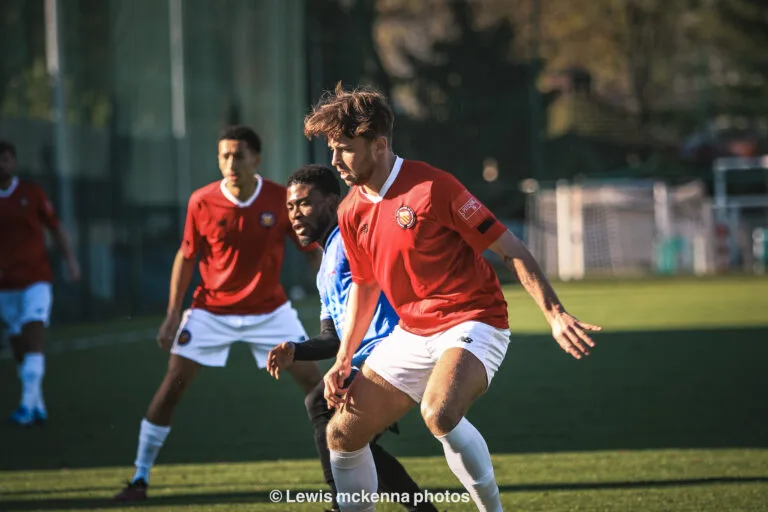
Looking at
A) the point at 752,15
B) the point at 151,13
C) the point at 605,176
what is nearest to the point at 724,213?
the point at 605,176

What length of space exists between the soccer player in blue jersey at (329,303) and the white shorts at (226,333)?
1.38m

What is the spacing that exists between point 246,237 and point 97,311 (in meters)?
13.7

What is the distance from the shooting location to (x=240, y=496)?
771cm

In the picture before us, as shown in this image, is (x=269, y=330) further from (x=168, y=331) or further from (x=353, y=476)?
(x=353, y=476)

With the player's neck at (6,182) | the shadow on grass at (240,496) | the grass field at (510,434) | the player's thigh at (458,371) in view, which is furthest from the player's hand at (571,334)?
the player's neck at (6,182)

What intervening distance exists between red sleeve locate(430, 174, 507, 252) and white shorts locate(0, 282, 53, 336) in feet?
20.6

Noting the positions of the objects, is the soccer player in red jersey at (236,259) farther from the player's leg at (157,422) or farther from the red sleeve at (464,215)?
the red sleeve at (464,215)

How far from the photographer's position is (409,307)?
19.2 ft

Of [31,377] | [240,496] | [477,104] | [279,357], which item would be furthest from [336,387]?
[477,104]

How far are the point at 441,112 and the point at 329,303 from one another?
29.3m

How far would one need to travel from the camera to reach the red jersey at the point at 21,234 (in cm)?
1120

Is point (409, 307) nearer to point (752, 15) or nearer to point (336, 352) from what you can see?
point (336, 352)

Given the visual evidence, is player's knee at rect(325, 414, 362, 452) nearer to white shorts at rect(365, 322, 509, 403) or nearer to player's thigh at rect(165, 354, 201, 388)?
white shorts at rect(365, 322, 509, 403)

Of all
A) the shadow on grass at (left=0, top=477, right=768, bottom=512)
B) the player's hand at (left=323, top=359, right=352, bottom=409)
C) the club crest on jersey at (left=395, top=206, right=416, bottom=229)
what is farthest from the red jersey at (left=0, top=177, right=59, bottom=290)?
the club crest on jersey at (left=395, top=206, right=416, bottom=229)
